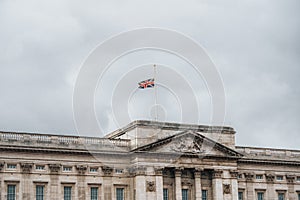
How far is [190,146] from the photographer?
2761 inches

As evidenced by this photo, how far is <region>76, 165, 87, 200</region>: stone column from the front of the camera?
217 ft

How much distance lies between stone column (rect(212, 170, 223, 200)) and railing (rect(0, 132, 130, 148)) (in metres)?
10.4

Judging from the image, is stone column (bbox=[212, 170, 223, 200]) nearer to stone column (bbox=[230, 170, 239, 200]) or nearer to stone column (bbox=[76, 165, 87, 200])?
stone column (bbox=[230, 170, 239, 200])

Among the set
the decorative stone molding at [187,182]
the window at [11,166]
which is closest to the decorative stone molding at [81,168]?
the window at [11,166]

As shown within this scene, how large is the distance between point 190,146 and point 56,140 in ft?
48.3

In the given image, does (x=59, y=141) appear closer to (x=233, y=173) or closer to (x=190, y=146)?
(x=190, y=146)

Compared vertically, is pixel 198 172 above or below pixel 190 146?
below

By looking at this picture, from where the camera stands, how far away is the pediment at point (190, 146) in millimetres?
68625

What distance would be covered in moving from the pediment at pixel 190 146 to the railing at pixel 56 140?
294 cm

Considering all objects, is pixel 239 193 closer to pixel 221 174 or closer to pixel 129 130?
pixel 221 174

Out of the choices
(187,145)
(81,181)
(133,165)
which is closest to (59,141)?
(81,181)

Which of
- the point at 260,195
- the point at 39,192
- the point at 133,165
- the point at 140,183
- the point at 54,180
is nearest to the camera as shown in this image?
the point at 39,192

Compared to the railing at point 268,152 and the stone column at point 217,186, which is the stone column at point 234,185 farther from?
the railing at point 268,152

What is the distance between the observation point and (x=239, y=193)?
7488 centimetres
